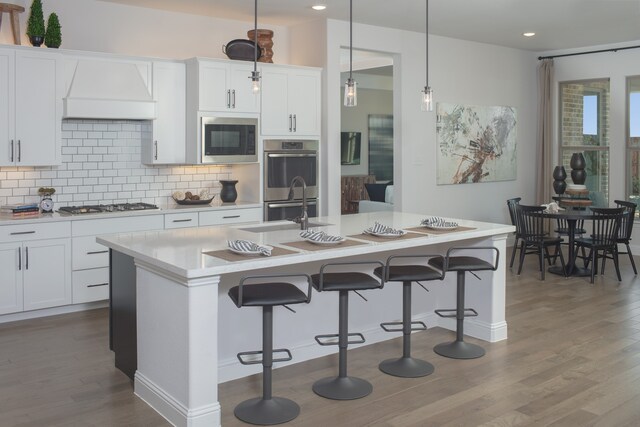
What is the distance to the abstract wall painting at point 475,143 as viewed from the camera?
348 inches

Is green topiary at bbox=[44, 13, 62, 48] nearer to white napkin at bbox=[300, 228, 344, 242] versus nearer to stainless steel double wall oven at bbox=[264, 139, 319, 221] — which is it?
stainless steel double wall oven at bbox=[264, 139, 319, 221]

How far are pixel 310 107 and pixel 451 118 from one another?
2374 mm

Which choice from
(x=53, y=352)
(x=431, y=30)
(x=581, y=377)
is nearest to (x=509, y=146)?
(x=431, y=30)

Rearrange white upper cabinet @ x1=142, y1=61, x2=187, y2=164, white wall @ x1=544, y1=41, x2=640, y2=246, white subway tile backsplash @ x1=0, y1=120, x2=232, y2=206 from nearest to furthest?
1. white subway tile backsplash @ x1=0, y1=120, x2=232, y2=206
2. white upper cabinet @ x1=142, y1=61, x2=187, y2=164
3. white wall @ x1=544, y1=41, x2=640, y2=246

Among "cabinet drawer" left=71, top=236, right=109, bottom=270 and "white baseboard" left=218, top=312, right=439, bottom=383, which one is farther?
"cabinet drawer" left=71, top=236, right=109, bottom=270

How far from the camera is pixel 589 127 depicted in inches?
394

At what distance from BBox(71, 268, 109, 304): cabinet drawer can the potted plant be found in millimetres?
2081

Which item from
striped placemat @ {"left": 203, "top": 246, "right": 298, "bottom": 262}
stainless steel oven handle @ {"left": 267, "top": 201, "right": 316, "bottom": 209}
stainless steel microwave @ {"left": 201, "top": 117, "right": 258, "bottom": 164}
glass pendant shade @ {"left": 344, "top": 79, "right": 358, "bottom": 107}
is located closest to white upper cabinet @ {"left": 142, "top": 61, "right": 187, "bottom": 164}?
stainless steel microwave @ {"left": 201, "top": 117, "right": 258, "bottom": 164}

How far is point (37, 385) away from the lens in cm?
425

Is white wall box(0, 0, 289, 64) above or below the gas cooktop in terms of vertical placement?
above

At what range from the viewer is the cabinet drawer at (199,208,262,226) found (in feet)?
22.1

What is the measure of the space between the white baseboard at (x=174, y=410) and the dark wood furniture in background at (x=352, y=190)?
856cm

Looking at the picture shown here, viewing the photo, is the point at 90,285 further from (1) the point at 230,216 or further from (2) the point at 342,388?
(2) the point at 342,388

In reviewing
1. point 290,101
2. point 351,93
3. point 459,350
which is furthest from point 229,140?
point 459,350
